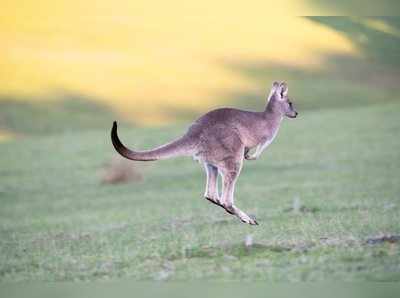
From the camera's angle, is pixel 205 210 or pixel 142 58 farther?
pixel 142 58

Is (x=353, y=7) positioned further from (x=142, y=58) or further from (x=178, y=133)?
(x=178, y=133)

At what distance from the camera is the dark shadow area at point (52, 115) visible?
2283 centimetres

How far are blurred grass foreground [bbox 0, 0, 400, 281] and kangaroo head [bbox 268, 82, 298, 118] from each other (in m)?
1.22

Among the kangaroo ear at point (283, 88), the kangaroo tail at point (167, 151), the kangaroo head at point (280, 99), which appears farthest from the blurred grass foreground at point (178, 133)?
the kangaroo ear at point (283, 88)

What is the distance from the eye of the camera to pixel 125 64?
23.7m

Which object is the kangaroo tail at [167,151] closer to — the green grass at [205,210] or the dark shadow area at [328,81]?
the green grass at [205,210]

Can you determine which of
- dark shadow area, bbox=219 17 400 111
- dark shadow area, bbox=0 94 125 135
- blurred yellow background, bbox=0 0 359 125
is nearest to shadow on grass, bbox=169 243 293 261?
blurred yellow background, bbox=0 0 359 125

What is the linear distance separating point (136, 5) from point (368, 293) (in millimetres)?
7864

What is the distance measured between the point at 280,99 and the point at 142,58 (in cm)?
1497

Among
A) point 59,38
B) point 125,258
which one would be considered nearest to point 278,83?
point 125,258

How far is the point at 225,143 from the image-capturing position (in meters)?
7.93

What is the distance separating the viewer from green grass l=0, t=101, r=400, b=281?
835 centimetres

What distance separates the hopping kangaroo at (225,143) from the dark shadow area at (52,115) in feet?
49.1

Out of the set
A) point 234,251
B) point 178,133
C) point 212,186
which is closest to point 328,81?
point 178,133
